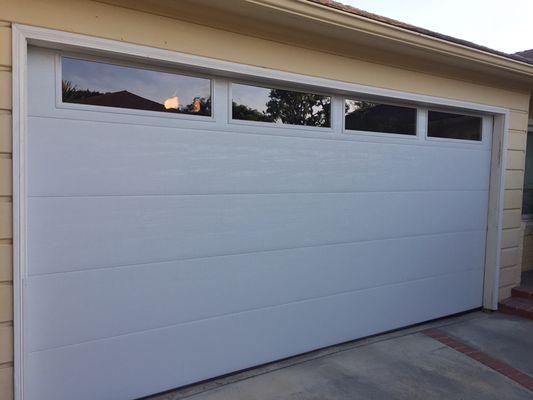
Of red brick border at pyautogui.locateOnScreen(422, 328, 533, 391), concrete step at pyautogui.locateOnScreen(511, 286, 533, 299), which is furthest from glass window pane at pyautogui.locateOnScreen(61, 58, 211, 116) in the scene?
concrete step at pyautogui.locateOnScreen(511, 286, 533, 299)

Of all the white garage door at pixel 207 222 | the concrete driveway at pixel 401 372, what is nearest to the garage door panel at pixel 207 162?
the white garage door at pixel 207 222

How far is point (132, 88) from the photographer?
2766 mm

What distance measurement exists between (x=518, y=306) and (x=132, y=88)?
16.0ft

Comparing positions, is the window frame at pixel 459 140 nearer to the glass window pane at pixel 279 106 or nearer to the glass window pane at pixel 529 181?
the glass window pane at pixel 279 106

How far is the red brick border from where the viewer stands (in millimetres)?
3264

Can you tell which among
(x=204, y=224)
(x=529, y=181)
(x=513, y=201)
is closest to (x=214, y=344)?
(x=204, y=224)

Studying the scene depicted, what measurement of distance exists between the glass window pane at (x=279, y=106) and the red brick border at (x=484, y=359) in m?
2.44

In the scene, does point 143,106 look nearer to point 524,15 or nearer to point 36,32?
point 36,32

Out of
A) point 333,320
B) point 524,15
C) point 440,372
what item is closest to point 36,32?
point 333,320

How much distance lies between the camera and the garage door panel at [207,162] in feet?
8.22

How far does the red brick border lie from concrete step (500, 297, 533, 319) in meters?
1.25

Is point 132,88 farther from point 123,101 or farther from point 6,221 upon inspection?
point 6,221

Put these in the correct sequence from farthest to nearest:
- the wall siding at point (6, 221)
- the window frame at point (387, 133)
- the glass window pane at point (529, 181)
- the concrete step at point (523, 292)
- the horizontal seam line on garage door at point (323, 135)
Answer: the glass window pane at point (529, 181) < the concrete step at point (523, 292) < the window frame at point (387, 133) < the horizontal seam line on garage door at point (323, 135) < the wall siding at point (6, 221)

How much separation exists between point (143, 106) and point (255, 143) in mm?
915
